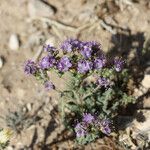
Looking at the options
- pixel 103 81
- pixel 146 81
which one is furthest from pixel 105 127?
pixel 146 81

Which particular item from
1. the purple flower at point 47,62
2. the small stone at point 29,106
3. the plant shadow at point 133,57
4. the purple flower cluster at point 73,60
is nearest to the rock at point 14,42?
the small stone at point 29,106

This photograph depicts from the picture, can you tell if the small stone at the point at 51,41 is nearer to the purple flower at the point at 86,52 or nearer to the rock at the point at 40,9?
the rock at the point at 40,9

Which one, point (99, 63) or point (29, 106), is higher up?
point (29, 106)

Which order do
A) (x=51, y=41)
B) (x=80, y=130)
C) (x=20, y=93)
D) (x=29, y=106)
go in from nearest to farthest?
(x=80, y=130) < (x=29, y=106) < (x=20, y=93) < (x=51, y=41)

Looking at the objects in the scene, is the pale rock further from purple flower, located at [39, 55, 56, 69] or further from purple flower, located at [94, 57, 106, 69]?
purple flower, located at [94, 57, 106, 69]

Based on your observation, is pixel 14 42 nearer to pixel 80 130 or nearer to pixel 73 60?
pixel 73 60

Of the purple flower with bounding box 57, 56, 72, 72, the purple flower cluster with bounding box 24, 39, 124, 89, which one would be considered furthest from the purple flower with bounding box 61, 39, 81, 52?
the purple flower with bounding box 57, 56, 72, 72
